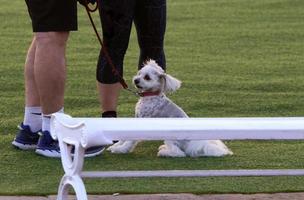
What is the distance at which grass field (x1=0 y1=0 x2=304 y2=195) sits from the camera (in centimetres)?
590

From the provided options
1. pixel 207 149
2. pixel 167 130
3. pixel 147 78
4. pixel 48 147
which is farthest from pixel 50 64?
pixel 167 130

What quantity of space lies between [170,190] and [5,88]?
374 centimetres

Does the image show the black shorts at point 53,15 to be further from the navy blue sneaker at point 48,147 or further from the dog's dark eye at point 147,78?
the dog's dark eye at point 147,78

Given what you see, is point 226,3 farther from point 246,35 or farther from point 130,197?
point 130,197

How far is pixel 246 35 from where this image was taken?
13273 mm

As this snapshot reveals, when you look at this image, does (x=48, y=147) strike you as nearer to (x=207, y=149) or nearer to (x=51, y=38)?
(x=51, y=38)

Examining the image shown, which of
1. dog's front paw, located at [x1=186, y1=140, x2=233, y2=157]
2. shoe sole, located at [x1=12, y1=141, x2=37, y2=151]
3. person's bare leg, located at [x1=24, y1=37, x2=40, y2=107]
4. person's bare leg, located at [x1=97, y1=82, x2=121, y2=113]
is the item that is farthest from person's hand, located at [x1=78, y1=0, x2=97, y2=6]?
dog's front paw, located at [x1=186, y1=140, x2=233, y2=157]

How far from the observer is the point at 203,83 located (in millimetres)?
9469

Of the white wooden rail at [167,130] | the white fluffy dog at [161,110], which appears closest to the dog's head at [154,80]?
the white fluffy dog at [161,110]

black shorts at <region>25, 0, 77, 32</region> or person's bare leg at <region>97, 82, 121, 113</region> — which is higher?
black shorts at <region>25, 0, 77, 32</region>

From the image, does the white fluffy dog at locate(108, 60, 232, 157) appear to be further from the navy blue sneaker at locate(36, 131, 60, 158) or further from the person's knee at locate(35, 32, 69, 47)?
the person's knee at locate(35, 32, 69, 47)

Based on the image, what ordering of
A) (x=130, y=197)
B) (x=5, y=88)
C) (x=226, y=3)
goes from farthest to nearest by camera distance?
(x=226, y=3), (x=5, y=88), (x=130, y=197)

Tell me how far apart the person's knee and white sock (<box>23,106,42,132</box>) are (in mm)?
592

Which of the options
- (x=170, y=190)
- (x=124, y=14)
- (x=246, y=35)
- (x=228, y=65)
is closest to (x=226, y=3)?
(x=246, y=35)
